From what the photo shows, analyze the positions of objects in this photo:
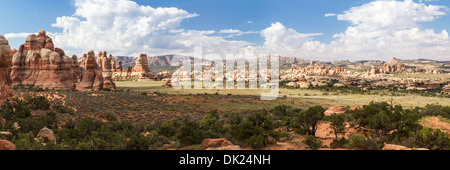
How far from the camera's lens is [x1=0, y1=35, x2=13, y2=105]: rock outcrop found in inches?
719

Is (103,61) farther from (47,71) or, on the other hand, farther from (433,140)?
(433,140)

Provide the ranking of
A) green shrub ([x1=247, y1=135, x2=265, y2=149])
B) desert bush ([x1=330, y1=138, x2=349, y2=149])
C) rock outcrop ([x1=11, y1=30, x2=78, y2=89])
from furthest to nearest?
rock outcrop ([x1=11, y1=30, x2=78, y2=89]), desert bush ([x1=330, y1=138, x2=349, y2=149]), green shrub ([x1=247, y1=135, x2=265, y2=149])

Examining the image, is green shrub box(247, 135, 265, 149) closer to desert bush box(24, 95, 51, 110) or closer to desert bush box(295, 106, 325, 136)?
desert bush box(295, 106, 325, 136)

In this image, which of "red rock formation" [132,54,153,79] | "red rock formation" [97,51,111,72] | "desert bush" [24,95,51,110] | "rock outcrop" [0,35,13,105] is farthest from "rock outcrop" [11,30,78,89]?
"red rock formation" [97,51,111,72]

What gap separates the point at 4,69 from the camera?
1973 centimetres

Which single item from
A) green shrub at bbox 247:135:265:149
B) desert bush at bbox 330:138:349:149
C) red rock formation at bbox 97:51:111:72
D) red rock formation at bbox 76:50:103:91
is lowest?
desert bush at bbox 330:138:349:149

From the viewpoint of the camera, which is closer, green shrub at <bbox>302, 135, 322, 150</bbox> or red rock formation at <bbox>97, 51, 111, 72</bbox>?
green shrub at <bbox>302, 135, 322, 150</bbox>

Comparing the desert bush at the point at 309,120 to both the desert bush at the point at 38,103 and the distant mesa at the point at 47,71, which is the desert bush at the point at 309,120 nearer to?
the desert bush at the point at 38,103

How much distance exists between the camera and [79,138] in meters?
15.3

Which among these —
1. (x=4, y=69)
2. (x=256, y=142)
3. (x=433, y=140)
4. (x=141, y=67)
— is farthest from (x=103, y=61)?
(x=433, y=140)

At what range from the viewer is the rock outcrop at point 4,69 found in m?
18.3

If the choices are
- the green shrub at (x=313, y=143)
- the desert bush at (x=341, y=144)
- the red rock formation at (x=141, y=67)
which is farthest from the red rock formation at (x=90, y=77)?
the red rock formation at (x=141, y=67)

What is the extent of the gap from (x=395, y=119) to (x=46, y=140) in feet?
72.7
